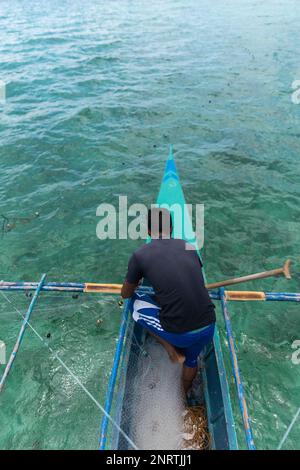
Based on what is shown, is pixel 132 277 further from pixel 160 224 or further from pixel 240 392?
pixel 240 392

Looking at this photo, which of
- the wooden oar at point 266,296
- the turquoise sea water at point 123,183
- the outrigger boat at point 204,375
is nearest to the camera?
the outrigger boat at point 204,375

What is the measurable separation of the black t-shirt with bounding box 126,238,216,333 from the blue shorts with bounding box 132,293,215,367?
14cm

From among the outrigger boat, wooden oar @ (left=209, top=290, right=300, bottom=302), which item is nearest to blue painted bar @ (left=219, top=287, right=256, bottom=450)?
the outrigger boat

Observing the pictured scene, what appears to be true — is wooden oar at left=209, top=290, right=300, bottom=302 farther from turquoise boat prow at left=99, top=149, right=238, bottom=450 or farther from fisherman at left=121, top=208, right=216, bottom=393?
fisherman at left=121, top=208, right=216, bottom=393

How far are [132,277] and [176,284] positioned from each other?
81 centimetres

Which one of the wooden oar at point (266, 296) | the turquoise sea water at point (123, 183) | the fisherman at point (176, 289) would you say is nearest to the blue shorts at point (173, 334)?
the fisherman at point (176, 289)

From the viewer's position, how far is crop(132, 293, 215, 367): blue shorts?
420 centimetres

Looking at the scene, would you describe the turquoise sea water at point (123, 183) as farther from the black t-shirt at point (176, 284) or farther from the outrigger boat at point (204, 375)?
the black t-shirt at point (176, 284)

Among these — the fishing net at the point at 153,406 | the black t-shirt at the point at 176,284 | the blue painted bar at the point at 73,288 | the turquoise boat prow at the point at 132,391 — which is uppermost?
the black t-shirt at the point at 176,284

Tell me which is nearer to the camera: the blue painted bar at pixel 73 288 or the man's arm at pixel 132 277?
the man's arm at pixel 132 277

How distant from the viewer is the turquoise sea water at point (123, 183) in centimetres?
589

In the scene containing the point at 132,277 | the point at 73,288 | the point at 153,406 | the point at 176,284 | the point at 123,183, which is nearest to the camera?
the point at 176,284

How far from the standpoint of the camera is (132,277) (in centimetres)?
451

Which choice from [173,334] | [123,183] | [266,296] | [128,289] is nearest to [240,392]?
[173,334]
